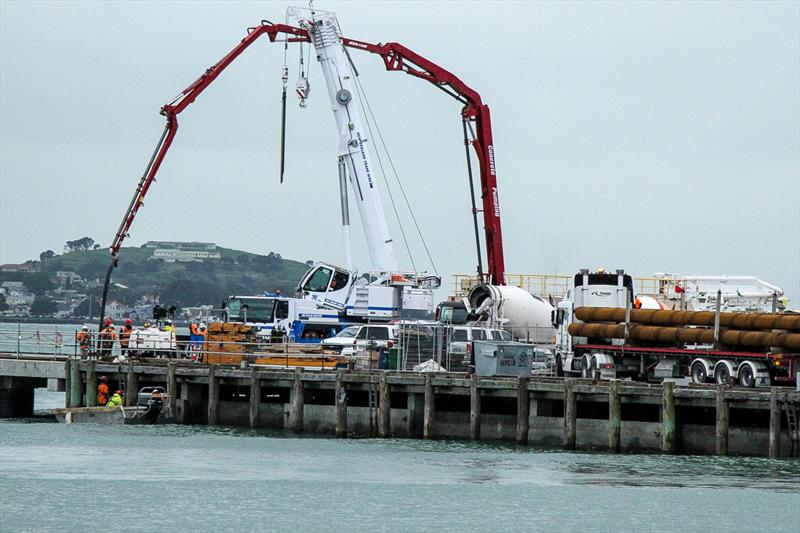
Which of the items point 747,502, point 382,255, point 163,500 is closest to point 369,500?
point 163,500

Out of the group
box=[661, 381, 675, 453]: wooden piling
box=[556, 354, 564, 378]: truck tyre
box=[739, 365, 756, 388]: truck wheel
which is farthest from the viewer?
box=[556, 354, 564, 378]: truck tyre

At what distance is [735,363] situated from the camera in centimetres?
4353

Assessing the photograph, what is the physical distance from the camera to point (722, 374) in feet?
143

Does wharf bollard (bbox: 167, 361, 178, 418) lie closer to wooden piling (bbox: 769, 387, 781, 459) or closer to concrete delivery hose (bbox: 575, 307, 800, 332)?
concrete delivery hose (bbox: 575, 307, 800, 332)

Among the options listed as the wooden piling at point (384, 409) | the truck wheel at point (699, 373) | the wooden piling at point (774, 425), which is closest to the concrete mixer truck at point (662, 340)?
the truck wheel at point (699, 373)

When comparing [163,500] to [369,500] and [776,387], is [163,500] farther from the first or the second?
[776,387]

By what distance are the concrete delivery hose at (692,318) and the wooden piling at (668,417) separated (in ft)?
11.3

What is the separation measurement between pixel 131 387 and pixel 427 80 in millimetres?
18876

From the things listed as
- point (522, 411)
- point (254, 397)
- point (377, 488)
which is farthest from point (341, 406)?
point (377, 488)

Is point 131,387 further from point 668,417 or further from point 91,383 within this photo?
point 668,417

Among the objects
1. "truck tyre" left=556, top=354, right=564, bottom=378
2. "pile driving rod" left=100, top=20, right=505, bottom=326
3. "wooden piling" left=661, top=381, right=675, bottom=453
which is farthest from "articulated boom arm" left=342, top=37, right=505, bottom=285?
"wooden piling" left=661, top=381, right=675, bottom=453

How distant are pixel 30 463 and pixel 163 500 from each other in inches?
250

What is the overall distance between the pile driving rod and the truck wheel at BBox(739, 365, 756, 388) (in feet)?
66.0

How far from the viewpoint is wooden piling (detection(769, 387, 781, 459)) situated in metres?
39.4
